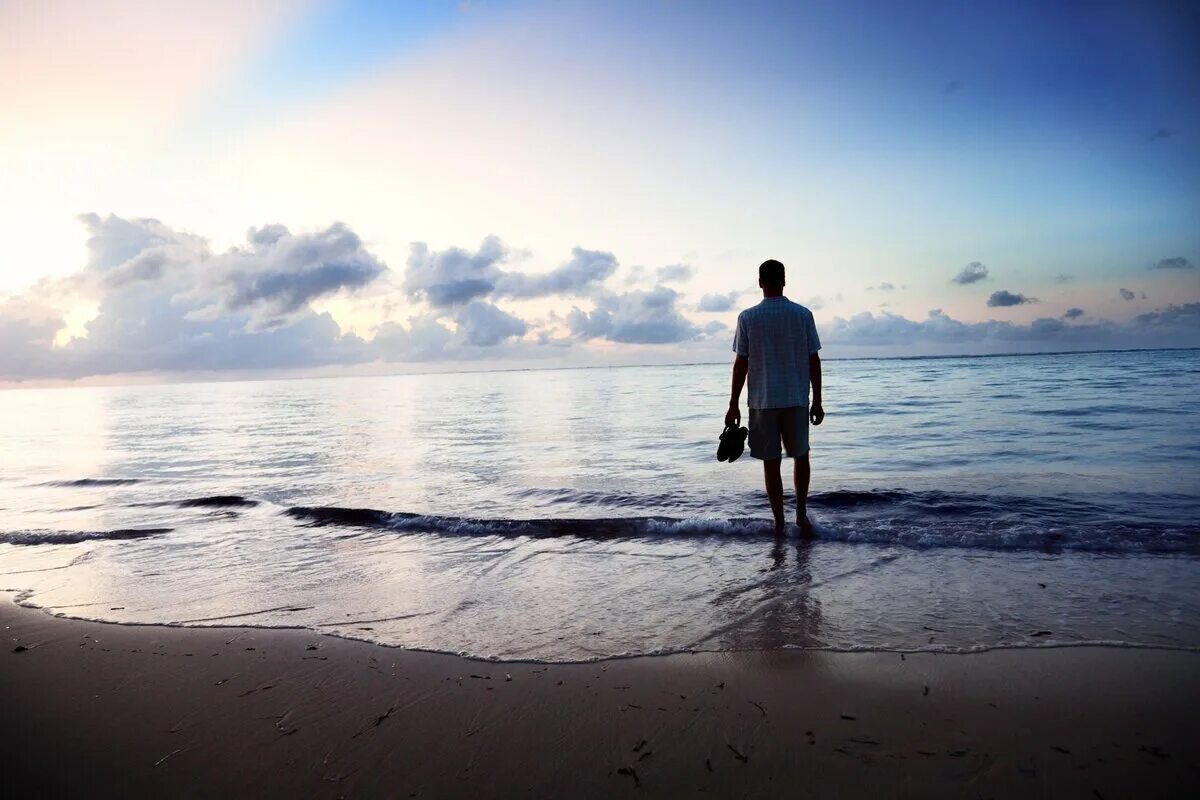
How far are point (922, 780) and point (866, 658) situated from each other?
118 cm

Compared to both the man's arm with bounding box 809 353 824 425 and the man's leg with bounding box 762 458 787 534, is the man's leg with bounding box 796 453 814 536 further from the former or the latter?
the man's arm with bounding box 809 353 824 425

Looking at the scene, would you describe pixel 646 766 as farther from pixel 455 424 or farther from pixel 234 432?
pixel 234 432

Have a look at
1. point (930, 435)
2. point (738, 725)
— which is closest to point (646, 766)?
point (738, 725)

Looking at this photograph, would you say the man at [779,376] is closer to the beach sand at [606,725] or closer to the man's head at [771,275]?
the man's head at [771,275]

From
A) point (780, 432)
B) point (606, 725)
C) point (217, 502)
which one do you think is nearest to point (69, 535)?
point (217, 502)

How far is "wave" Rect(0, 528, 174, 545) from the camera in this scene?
25.0 feet

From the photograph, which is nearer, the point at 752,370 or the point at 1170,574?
the point at 1170,574

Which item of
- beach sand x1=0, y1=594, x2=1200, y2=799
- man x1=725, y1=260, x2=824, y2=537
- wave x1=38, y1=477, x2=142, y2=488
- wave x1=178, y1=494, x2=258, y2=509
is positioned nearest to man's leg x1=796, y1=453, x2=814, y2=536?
man x1=725, y1=260, x2=824, y2=537

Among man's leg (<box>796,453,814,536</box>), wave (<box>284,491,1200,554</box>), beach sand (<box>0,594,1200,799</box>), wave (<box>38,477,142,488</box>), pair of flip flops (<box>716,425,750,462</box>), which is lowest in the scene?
wave (<box>284,491,1200,554</box>)

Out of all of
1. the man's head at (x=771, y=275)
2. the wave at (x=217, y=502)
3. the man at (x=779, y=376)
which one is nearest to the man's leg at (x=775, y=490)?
the man at (x=779, y=376)

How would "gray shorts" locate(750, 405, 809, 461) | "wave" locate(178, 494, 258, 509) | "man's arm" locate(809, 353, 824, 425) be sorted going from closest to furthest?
"man's arm" locate(809, 353, 824, 425)
"gray shorts" locate(750, 405, 809, 461)
"wave" locate(178, 494, 258, 509)

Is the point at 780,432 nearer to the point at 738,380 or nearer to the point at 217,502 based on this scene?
the point at 738,380

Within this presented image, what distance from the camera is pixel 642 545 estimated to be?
6.57 metres

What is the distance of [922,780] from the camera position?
2322mm
